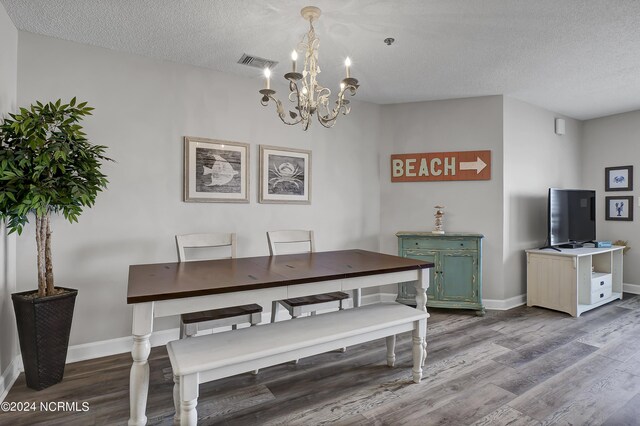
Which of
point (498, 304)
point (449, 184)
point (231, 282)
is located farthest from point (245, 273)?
point (498, 304)

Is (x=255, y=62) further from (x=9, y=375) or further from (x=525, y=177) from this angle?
(x=525, y=177)

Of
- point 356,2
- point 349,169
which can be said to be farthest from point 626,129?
point 356,2

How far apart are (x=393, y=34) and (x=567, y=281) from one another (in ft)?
10.7

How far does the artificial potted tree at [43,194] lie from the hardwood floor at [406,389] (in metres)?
0.26

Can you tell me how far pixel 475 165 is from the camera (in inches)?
159

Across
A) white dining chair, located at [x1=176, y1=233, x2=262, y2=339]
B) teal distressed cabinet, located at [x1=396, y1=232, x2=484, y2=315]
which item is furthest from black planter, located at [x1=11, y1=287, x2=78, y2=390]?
teal distressed cabinet, located at [x1=396, y1=232, x2=484, y2=315]

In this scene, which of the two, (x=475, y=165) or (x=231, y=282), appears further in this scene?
(x=475, y=165)

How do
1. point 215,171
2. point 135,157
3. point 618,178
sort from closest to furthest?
point 135,157 → point 215,171 → point 618,178

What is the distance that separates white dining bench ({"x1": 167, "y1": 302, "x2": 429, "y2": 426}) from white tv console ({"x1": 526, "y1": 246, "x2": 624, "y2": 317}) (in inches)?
96.6

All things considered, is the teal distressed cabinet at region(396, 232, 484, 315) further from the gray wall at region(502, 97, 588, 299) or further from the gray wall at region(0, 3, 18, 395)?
the gray wall at region(0, 3, 18, 395)

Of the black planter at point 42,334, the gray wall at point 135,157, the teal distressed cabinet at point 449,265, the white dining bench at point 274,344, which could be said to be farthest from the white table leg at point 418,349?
the black planter at point 42,334

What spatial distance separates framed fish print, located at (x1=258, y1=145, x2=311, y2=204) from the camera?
3482 mm

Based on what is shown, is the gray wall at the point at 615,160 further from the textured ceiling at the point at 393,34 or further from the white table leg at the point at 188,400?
the white table leg at the point at 188,400

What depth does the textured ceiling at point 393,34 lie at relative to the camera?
87.7 inches
